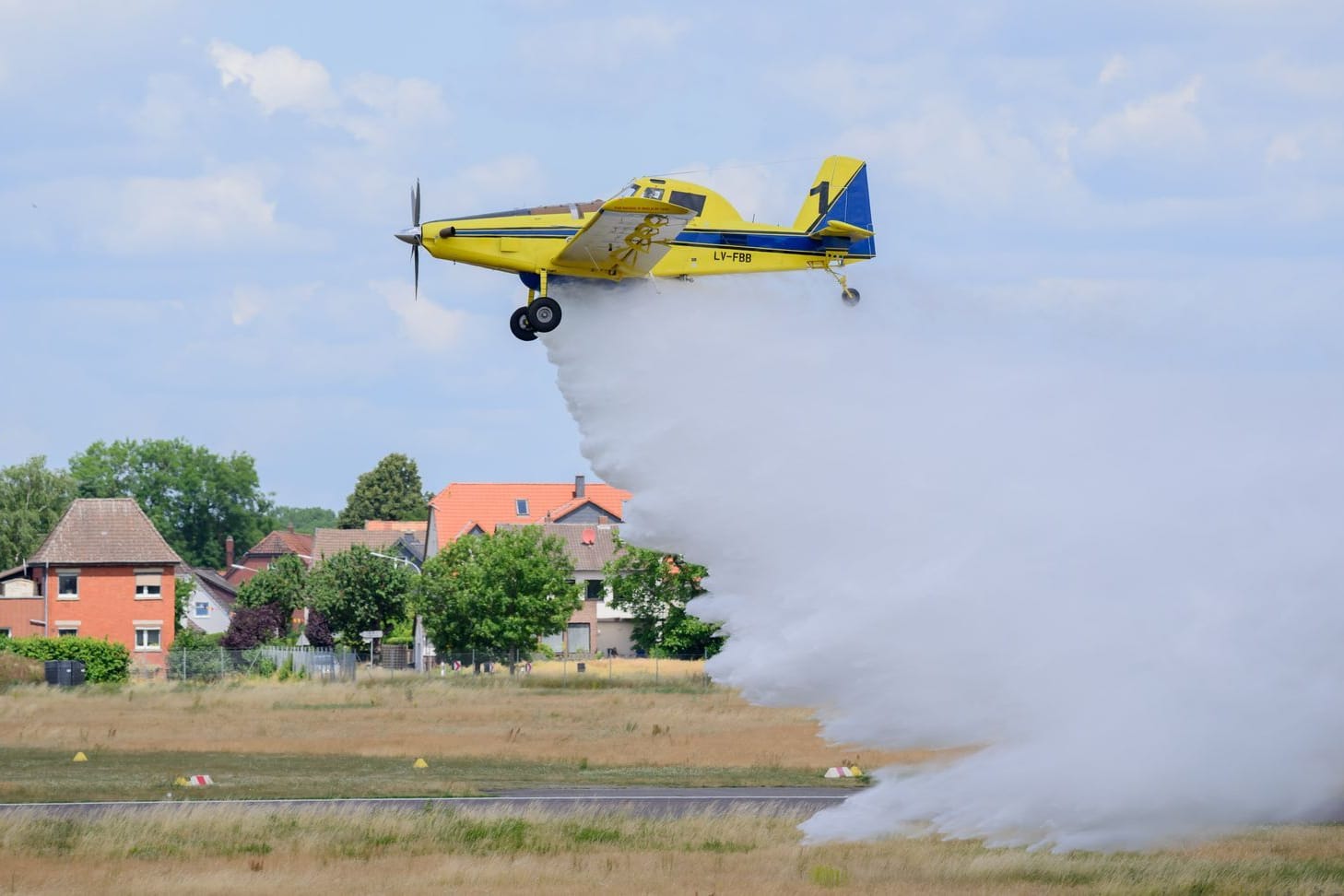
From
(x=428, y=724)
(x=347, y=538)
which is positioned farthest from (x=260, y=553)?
(x=428, y=724)

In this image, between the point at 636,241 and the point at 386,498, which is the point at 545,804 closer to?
the point at 636,241

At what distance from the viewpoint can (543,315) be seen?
25656mm

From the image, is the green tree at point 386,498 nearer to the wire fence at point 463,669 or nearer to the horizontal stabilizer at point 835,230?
the wire fence at point 463,669

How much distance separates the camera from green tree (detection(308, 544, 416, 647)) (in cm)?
9238

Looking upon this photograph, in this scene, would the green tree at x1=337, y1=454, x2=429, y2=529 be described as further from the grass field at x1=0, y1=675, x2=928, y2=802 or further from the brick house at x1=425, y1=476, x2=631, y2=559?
the grass field at x1=0, y1=675, x2=928, y2=802

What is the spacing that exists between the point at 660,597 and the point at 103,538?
33.9 m

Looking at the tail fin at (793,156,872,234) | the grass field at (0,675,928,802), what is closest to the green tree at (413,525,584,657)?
the grass field at (0,675,928,802)

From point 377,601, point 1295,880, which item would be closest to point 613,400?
point 1295,880

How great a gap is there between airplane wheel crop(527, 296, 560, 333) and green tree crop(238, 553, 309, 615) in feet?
255

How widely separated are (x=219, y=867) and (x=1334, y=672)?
17.8 metres

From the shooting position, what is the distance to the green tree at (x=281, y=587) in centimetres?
10144

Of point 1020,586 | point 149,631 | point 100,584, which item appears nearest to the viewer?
point 1020,586

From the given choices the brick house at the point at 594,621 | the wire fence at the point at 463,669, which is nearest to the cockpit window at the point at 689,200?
the wire fence at the point at 463,669

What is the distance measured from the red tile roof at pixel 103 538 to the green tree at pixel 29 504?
38.8m
